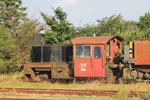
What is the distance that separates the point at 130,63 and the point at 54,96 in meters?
5.94

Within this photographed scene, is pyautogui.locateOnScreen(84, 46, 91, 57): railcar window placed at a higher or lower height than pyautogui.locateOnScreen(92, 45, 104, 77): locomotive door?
higher

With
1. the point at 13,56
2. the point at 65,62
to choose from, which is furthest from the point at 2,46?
the point at 65,62

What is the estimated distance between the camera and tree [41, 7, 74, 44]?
2966 cm

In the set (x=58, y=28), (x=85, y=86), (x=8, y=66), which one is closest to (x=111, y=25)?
(x=58, y=28)

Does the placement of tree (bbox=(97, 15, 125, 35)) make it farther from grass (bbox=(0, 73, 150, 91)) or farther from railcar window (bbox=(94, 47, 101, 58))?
railcar window (bbox=(94, 47, 101, 58))

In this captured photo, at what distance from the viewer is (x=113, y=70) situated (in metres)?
21.1

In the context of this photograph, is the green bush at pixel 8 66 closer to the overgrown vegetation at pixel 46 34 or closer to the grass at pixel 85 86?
the overgrown vegetation at pixel 46 34

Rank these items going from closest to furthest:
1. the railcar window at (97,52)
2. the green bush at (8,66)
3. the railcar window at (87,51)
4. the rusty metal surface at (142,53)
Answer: the rusty metal surface at (142,53) → the railcar window at (97,52) → the railcar window at (87,51) → the green bush at (8,66)

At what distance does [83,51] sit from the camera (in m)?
20.5

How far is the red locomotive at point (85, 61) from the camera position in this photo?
2009 centimetres

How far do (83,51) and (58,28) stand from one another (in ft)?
33.4

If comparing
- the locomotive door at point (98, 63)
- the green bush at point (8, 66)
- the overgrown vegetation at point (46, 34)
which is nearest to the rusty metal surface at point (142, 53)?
the locomotive door at point (98, 63)

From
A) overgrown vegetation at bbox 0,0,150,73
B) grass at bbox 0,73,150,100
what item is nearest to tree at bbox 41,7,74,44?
overgrown vegetation at bbox 0,0,150,73

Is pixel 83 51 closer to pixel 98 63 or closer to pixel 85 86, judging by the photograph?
pixel 98 63
